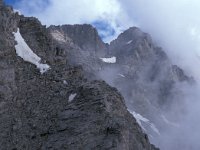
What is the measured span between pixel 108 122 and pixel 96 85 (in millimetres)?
9292

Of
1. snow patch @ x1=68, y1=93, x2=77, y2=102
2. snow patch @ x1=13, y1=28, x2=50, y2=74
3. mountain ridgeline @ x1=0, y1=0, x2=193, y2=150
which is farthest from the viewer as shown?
snow patch @ x1=13, y1=28, x2=50, y2=74

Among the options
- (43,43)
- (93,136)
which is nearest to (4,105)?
(93,136)

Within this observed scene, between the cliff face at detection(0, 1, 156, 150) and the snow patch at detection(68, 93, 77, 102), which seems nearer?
the cliff face at detection(0, 1, 156, 150)

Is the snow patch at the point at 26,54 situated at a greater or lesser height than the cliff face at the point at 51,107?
greater

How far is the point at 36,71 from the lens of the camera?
8656 cm

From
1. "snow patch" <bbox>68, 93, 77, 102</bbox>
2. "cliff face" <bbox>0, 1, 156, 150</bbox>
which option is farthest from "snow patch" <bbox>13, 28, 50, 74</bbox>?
"snow patch" <bbox>68, 93, 77, 102</bbox>

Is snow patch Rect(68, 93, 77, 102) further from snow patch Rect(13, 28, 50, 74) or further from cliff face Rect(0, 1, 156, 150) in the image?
snow patch Rect(13, 28, 50, 74)

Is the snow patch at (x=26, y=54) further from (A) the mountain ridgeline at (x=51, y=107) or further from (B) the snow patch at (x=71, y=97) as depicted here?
(B) the snow patch at (x=71, y=97)

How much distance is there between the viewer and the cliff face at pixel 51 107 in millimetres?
76875

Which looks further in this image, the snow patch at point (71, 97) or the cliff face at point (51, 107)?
the snow patch at point (71, 97)

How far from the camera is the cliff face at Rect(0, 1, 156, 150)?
252ft

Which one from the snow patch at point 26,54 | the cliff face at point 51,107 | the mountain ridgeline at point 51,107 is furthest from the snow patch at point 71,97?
the snow patch at point 26,54

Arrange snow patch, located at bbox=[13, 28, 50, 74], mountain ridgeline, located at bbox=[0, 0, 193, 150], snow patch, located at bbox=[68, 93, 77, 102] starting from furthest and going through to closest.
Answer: snow patch, located at bbox=[13, 28, 50, 74] < snow patch, located at bbox=[68, 93, 77, 102] < mountain ridgeline, located at bbox=[0, 0, 193, 150]

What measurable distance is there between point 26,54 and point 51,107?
39.7ft
